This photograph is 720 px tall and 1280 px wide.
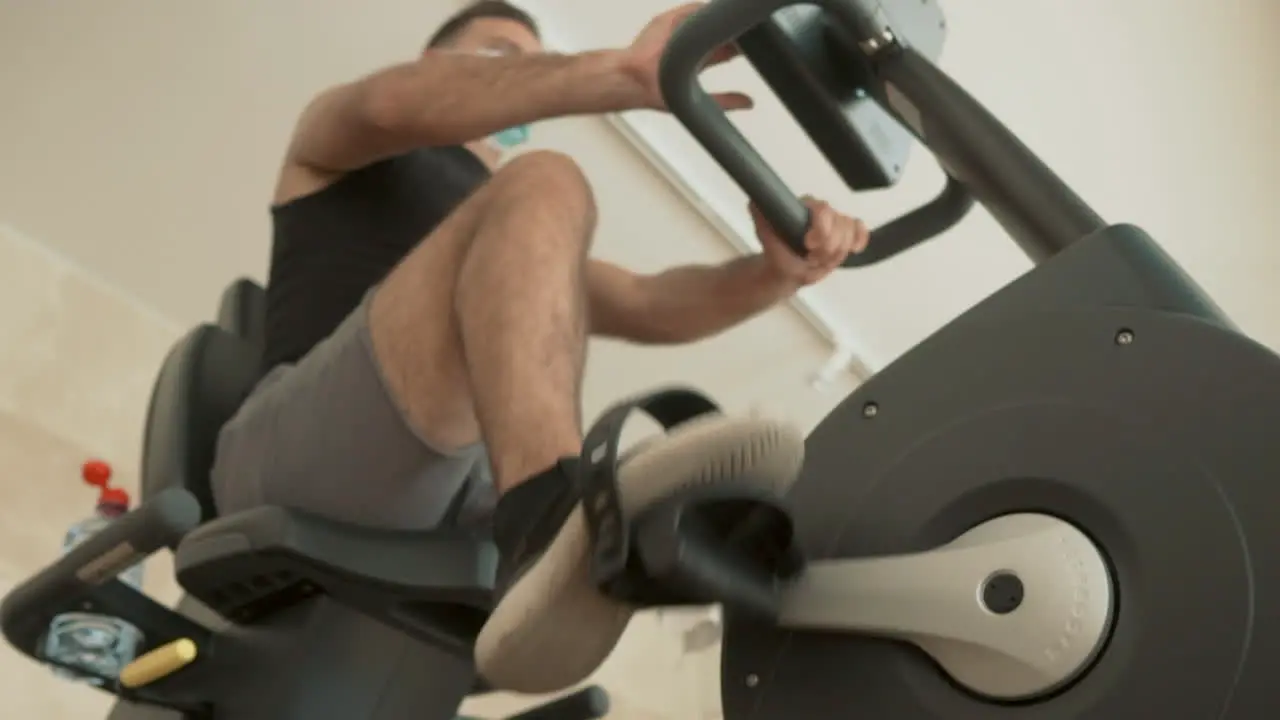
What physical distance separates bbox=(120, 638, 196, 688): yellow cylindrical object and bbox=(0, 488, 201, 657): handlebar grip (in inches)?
2.4

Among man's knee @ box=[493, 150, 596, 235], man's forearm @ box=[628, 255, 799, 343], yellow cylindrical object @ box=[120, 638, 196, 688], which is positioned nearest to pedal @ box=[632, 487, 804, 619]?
man's knee @ box=[493, 150, 596, 235]

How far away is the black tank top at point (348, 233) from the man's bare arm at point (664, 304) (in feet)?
0.88

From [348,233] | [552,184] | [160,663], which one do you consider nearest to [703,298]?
[348,233]

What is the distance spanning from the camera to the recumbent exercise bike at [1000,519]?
584 mm

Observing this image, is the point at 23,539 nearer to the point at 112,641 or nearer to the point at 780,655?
the point at 112,641

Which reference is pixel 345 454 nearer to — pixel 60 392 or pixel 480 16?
pixel 480 16

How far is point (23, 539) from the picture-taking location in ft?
6.79

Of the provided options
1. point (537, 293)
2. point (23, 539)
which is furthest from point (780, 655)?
point (23, 539)

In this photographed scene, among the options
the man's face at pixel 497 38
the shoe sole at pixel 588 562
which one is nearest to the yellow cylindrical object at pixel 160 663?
the shoe sole at pixel 588 562

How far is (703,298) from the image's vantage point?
1.52 m

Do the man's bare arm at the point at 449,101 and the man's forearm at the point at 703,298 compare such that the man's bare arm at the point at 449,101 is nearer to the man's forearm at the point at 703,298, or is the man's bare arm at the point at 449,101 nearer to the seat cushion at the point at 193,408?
the seat cushion at the point at 193,408

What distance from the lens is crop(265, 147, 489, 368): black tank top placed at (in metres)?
1.30

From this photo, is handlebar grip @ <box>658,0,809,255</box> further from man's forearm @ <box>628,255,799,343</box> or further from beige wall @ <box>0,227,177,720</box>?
beige wall @ <box>0,227,177,720</box>

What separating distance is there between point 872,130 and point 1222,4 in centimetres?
92
